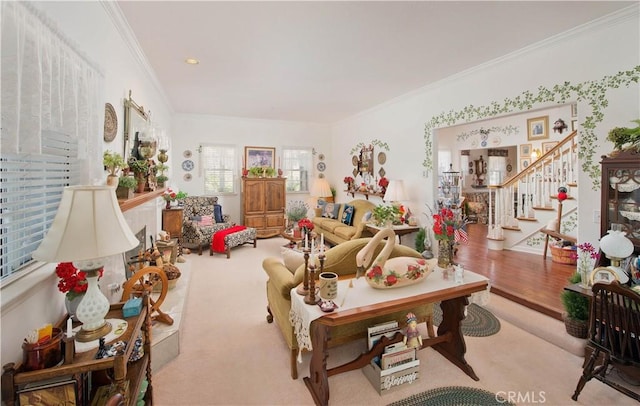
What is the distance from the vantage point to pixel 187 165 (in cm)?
707

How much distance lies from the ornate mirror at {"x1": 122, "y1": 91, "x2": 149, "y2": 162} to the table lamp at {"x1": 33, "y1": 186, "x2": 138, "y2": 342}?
1.98m

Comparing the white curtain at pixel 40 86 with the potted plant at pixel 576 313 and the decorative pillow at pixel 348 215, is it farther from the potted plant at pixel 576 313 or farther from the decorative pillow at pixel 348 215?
the decorative pillow at pixel 348 215

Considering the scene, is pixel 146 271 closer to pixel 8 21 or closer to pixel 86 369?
pixel 86 369

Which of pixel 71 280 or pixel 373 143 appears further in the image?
pixel 373 143

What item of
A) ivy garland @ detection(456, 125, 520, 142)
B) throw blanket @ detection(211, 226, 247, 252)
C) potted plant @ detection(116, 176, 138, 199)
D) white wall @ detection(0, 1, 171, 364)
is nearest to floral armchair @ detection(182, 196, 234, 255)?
throw blanket @ detection(211, 226, 247, 252)

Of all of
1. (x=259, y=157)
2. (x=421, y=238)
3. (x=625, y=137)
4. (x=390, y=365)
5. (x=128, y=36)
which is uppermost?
(x=128, y=36)

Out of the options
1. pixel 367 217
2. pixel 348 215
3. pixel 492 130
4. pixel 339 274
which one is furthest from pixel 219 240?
pixel 492 130

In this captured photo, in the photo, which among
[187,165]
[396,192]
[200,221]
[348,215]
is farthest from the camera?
[187,165]

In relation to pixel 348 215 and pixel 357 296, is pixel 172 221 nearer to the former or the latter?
pixel 348 215

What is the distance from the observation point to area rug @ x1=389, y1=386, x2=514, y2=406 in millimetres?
2061

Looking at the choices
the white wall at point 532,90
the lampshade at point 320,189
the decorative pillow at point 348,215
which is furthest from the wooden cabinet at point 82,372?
the lampshade at point 320,189

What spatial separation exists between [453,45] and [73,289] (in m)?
3.91

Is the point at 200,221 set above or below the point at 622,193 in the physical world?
below

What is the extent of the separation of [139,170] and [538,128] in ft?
27.9
